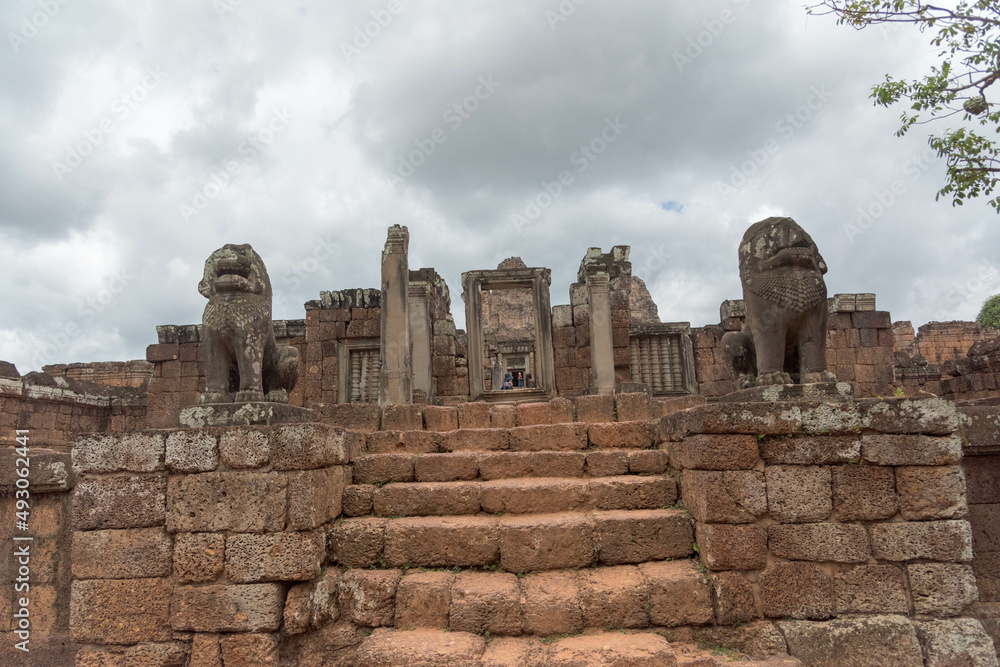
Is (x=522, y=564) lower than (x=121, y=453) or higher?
lower

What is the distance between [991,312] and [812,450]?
3427 centimetres

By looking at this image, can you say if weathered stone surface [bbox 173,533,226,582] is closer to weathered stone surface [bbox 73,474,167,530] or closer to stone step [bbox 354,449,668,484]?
weathered stone surface [bbox 73,474,167,530]

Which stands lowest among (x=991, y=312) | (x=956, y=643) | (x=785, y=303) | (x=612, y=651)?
(x=956, y=643)

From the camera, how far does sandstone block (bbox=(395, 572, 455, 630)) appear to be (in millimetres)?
3090

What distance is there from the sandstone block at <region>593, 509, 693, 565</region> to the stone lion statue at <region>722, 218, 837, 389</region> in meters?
1.12

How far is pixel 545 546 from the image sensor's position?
332cm

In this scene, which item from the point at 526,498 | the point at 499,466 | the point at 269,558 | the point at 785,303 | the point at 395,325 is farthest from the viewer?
the point at 395,325

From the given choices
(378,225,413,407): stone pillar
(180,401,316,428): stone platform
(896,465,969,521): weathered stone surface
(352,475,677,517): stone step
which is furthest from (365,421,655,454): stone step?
(378,225,413,407): stone pillar

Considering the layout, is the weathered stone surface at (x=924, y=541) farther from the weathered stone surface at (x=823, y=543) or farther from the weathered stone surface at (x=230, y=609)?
the weathered stone surface at (x=230, y=609)

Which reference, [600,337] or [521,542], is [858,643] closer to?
[521,542]

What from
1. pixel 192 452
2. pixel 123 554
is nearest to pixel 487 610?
pixel 192 452

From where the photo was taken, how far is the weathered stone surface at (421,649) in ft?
8.80

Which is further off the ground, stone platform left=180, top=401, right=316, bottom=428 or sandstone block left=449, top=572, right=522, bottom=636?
stone platform left=180, top=401, right=316, bottom=428

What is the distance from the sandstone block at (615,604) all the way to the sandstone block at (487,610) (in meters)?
0.40
